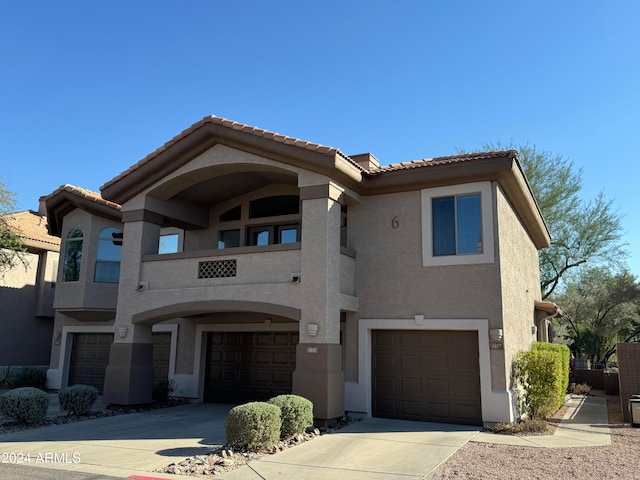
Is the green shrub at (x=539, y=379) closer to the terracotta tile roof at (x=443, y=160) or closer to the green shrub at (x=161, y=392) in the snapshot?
the terracotta tile roof at (x=443, y=160)

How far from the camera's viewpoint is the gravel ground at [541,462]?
808cm

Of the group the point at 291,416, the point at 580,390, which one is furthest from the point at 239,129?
the point at 580,390

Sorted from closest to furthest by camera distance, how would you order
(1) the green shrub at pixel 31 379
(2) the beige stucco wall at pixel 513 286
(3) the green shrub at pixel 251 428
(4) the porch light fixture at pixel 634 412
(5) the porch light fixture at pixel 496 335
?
1. (3) the green shrub at pixel 251 428
2. (5) the porch light fixture at pixel 496 335
3. (4) the porch light fixture at pixel 634 412
4. (2) the beige stucco wall at pixel 513 286
5. (1) the green shrub at pixel 31 379

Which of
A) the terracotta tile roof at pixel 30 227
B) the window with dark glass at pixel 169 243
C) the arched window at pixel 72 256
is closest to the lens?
the window with dark glass at pixel 169 243

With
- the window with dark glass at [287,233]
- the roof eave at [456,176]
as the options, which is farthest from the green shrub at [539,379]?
the window with dark glass at [287,233]

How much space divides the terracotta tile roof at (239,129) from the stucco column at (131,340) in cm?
148

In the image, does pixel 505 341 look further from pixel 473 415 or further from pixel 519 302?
pixel 519 302

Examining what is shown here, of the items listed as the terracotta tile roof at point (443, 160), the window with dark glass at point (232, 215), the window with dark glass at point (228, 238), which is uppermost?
the terracotta tile roof at point (443, 160)

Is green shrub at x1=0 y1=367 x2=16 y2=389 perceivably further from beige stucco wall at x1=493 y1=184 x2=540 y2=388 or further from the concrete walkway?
beige stucco wall at x1=493 y1=184 x2=540 y2=388

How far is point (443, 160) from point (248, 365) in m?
8.22

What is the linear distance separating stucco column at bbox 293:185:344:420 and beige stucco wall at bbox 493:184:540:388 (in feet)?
12.3

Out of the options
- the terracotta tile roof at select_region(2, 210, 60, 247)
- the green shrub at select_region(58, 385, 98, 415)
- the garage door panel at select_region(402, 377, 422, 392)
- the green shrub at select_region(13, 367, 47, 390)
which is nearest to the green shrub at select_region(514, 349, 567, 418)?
the garage door panel at select_region(402, 377, 422, 392)

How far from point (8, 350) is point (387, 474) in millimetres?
19217

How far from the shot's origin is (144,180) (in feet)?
50.7
